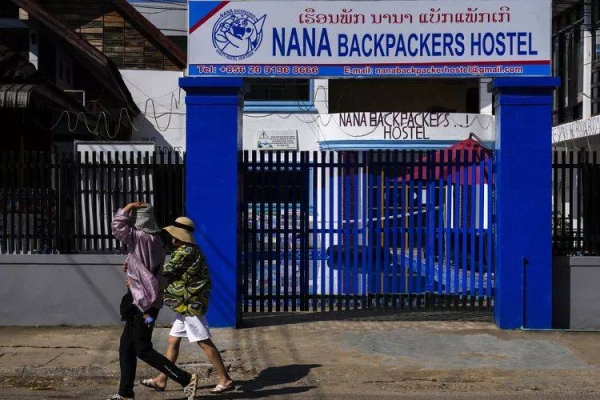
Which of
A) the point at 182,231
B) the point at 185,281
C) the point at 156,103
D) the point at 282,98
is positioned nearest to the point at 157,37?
the point at 156,103

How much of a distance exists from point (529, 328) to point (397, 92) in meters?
17.7

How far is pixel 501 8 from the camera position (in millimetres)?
9906

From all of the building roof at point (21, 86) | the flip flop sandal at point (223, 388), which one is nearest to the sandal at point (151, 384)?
the flip flop sandal at point (223, 388)

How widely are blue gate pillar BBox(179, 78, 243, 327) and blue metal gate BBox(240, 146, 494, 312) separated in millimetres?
377

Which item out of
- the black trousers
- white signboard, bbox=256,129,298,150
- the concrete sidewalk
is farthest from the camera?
white signboard, bbox=256,129,298,150

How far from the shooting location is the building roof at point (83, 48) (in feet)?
57.6

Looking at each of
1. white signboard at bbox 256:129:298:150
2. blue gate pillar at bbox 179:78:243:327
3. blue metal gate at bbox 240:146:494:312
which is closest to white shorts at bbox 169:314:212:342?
blue gate pillar at bbox 179:78:243:327

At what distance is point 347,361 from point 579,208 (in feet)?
13.2

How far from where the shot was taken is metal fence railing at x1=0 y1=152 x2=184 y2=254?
10250mm

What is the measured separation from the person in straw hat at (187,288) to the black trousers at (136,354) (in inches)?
9.0

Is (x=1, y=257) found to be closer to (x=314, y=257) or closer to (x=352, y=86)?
(x=314, y=257)

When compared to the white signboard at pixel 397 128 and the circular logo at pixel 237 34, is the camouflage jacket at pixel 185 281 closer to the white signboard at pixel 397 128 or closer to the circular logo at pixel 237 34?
the circular logo at pixel 237 34

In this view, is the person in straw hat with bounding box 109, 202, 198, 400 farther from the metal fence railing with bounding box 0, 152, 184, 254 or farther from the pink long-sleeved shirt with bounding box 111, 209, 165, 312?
the metal fence railing with bounding box 0, 152, 184, 254

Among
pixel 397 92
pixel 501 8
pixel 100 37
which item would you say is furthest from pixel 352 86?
pixel 501 8
